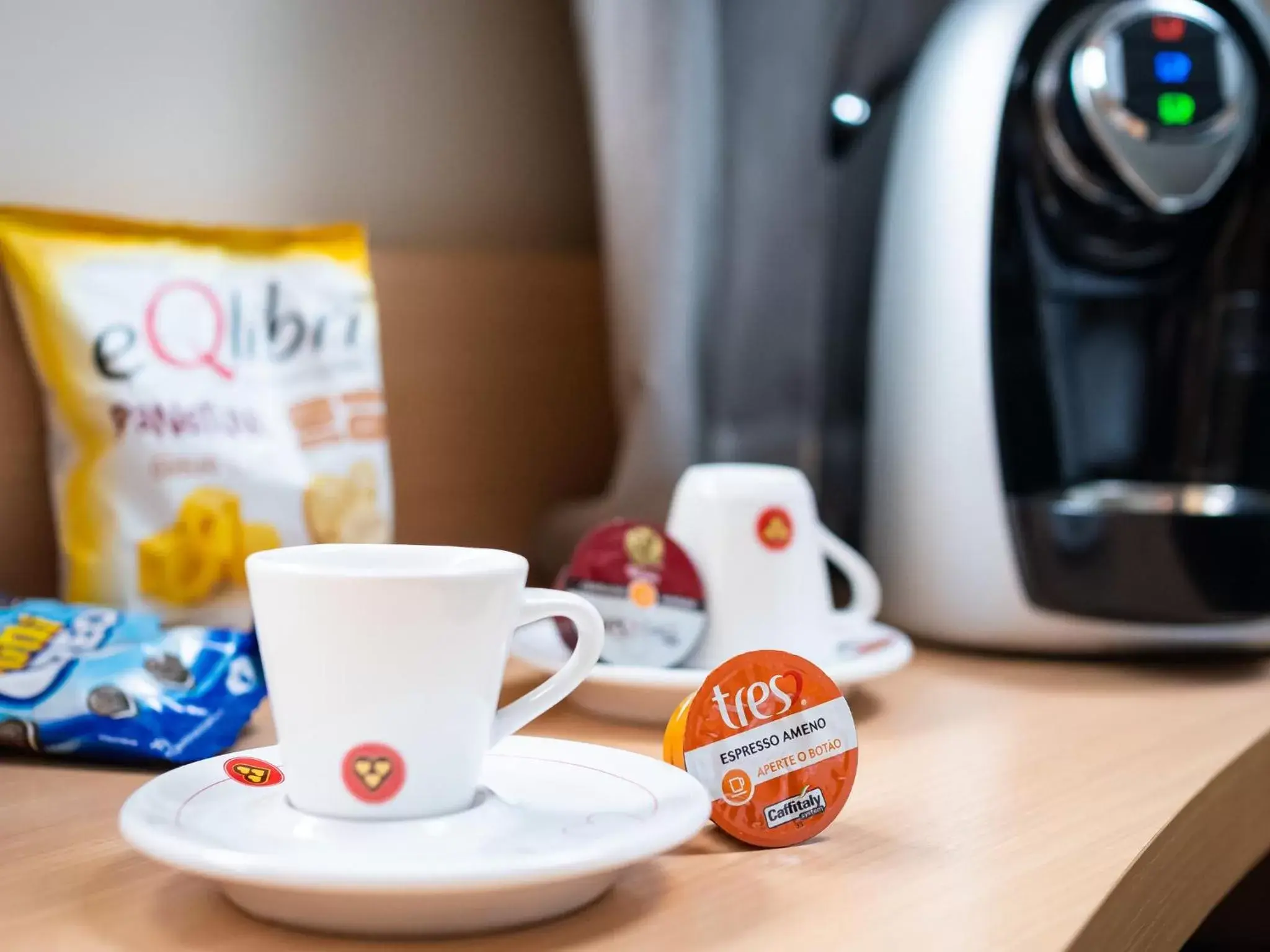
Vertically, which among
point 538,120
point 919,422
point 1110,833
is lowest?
point 1110,833

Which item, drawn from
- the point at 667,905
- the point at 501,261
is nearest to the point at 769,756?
the point at 667,905

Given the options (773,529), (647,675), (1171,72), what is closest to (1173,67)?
(1171,72)

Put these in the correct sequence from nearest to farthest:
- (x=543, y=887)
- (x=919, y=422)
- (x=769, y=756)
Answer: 1. (x=543, y=887)
2. (x=769, y=756)
3. (x=919, y=422)

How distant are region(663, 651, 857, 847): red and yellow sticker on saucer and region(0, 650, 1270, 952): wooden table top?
12 mm

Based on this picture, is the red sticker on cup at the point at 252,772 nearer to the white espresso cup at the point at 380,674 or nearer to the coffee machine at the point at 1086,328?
the white espresso cup at the point at 380,674

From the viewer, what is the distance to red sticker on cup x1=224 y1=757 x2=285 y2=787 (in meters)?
0.45

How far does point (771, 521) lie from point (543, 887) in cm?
34

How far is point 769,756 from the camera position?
0.49 meters

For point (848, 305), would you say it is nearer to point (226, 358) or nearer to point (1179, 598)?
point (1179, 598)

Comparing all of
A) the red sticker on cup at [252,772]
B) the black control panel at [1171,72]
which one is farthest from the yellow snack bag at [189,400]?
the black control panel at [1171,72]

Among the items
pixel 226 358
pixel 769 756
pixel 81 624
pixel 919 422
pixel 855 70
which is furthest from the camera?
pixel 855 70

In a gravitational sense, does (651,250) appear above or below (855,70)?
below

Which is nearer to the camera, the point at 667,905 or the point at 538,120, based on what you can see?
the point at 667,905

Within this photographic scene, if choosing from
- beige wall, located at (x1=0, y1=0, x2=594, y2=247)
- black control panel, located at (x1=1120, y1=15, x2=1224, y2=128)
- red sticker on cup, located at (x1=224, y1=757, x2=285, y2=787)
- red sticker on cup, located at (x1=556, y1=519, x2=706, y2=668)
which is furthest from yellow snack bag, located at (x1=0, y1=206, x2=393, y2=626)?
black control panel, located at (x1=1120, y1=15, x2=1224, y2=128)
